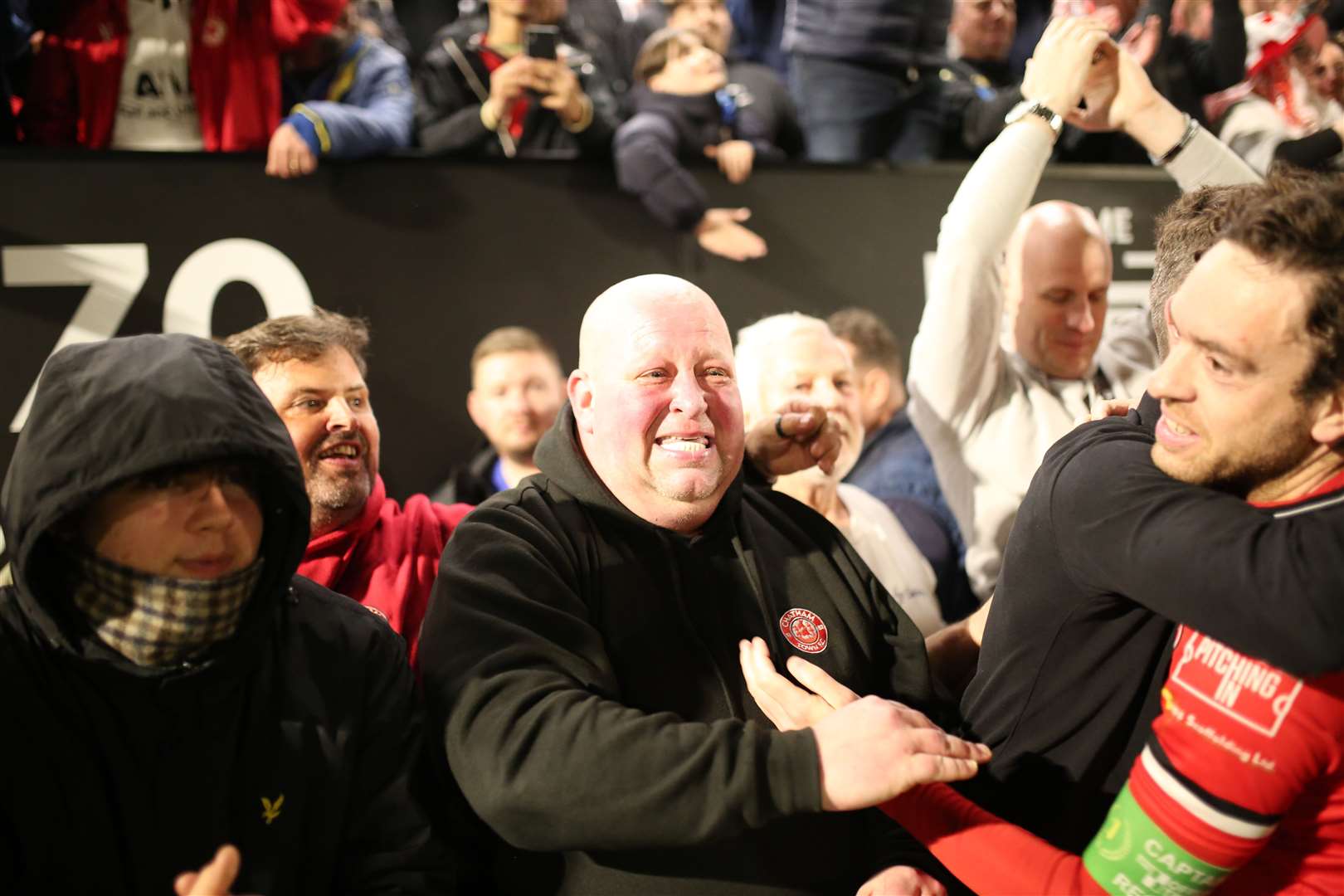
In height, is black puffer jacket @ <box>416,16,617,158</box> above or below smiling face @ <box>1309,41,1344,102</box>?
below

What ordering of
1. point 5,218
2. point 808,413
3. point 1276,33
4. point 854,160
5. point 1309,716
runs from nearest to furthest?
point 1309,716 → point 808,413 → point 5,218 → point 854,160 → point 1276,33

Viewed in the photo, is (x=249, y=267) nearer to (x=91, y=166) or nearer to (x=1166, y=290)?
(x=91, y=166)

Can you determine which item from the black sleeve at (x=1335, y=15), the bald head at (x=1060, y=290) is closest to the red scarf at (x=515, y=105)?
the bald head at (x=1060, y=290)

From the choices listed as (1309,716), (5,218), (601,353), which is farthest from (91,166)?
(1309,716)

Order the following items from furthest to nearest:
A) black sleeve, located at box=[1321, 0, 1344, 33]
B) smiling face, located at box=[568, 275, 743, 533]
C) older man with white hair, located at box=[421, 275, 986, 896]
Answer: black sleeve, located at box=[1321, 0, 1344, 33] < smiling face, located at box=[568, 275, 743, 533] < older man with white hair, located at box=[421, 275, 986, 896]

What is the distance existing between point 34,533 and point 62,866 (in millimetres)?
403

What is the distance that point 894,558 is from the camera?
3.14 meters

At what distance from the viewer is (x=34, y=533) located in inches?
58.3

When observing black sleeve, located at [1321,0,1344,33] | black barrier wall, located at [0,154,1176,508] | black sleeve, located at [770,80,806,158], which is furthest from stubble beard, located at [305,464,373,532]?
black sleeve, located at [1321,0,1344,33]

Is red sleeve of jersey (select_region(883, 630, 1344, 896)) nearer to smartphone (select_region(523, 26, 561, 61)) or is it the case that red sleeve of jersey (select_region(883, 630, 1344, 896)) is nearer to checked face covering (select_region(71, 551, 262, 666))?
checked face covering (select_region(71, 551, 262, 666))

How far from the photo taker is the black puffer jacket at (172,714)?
4.91 feet

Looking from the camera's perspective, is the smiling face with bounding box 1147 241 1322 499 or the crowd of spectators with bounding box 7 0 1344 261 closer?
the smiling face with bounding box 1147 241 1322 499

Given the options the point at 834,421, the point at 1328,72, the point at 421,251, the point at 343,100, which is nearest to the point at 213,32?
the point at 343,100

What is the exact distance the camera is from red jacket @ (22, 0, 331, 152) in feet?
12.4
